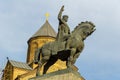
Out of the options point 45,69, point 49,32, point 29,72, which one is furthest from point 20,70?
point 45,69

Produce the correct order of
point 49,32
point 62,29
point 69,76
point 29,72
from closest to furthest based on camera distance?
point 69,76 < point 62,29 < point 29,72 < point 49,32

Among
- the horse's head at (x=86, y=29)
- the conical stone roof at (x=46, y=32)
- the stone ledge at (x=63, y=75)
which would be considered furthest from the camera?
the conical stone roof at (x=46, y=32)

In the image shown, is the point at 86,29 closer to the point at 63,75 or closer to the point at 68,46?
the point at 68,46

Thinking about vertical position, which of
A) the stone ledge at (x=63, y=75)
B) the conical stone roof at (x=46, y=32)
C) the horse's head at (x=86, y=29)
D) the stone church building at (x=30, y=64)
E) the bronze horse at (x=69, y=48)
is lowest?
the stone ledge at (x=63, y=75)

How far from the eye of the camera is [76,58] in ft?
55.3

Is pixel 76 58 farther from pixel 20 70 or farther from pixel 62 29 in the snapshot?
pixel 20 70

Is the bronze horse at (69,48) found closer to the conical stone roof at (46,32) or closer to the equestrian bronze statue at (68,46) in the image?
the equestrian bronze statue at (68,46)

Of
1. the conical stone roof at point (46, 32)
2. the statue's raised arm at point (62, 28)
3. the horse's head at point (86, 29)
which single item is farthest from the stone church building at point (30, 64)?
the horse's head at point (86, 29)

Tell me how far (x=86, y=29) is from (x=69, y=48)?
1048mm

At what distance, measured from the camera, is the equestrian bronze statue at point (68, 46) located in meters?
16.6

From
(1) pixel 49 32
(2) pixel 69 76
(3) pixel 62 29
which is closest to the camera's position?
(2) pixel 69 76

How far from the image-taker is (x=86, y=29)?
55.6 feet

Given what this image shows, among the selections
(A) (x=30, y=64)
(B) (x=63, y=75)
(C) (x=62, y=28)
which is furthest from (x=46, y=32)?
(B) (x=63, y=75)

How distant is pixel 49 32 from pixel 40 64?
34195mm
